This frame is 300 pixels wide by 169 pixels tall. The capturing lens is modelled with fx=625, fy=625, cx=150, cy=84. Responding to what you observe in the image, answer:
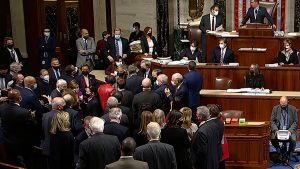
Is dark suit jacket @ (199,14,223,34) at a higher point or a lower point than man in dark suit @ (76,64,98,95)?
higher

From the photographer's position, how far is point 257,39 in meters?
14.5

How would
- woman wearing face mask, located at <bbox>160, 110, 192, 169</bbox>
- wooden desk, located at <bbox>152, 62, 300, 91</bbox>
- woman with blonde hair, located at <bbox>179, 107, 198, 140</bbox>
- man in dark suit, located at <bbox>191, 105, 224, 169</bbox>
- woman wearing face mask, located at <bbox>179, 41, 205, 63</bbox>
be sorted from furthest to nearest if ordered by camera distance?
woman wearing face mask, located at <bbox>179, 41, 205, 63</bbox>
wooden desk, located at <bbox>152, 62, 300, 91</bbox>
woman with blonde hair, located at <bbox>179, 107, 198, 140</bbox>
man in dark suit, located at <bbox>191, 105, 224, 169</bbox>
woman wearing face mask, located at <bbox>160, 110, 192, 169</bbox>

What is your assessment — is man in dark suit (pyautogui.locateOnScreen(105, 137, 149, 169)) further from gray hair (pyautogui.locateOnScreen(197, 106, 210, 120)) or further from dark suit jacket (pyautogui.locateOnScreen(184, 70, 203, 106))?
dark suit jacket (pyautogui.locateOnScreen(184, 70, 203, 106))

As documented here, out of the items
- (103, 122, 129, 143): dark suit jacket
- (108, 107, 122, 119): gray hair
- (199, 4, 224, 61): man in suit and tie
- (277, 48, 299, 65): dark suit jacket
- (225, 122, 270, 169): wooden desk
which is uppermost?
(199, 4, 224, 61): man in suit and tie

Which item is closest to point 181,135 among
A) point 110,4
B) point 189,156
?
point 189,156

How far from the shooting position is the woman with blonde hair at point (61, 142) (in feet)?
27.4

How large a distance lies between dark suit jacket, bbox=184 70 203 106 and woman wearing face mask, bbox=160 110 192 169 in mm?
3481

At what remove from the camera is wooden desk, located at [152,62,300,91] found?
1319 centimetres

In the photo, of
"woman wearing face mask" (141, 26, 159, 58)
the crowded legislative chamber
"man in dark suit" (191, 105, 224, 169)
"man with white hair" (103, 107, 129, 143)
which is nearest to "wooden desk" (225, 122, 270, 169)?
the crowded legislative chamber

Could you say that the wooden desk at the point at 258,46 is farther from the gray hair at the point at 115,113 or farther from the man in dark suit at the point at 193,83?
the gray hair at the point at 115,113

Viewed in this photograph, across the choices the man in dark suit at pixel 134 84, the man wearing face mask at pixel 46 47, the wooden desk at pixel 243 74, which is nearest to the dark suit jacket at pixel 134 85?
the man in dark suit at pixel 134 84

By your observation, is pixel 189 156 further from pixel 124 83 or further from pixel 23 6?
pixel 23 6

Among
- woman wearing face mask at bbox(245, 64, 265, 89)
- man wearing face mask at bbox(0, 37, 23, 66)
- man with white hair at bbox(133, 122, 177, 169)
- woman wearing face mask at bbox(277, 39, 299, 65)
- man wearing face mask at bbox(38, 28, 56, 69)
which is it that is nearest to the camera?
man with white hair at bbox(133, 122, 177, 169)

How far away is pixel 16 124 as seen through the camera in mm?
9391
